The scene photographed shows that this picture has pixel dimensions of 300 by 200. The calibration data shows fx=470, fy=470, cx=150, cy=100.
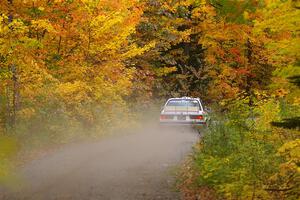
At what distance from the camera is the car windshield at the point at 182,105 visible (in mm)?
21578

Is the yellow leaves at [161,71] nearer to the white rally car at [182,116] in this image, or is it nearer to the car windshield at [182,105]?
the car windshield at [182,105]

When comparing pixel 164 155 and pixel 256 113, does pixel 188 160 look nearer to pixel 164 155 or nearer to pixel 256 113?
pixel 164 155

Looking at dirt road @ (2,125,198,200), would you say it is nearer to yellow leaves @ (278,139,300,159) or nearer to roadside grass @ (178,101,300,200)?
roadside grass @ (178,101,300,200)

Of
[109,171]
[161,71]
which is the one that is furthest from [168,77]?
[109,171]

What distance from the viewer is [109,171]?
13547 mm

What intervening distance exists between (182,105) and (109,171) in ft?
29.2

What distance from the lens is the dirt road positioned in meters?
10.7

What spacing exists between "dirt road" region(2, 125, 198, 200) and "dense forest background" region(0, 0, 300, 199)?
1108 mm

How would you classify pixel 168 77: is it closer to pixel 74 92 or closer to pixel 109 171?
pixel 74 92

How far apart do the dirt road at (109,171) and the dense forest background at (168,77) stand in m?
1.11

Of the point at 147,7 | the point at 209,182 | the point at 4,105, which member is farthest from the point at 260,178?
the point at 147,7

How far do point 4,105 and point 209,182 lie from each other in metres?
9.55

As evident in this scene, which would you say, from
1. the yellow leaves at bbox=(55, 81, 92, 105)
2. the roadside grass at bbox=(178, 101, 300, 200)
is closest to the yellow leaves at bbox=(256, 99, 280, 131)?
the roadside grass at bbox=(178, 101, 300, 200)

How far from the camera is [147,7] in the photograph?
31438mm
